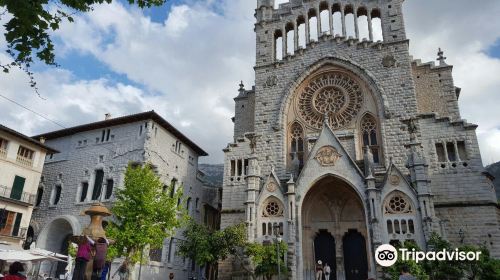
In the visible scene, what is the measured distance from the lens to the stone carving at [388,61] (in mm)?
26266

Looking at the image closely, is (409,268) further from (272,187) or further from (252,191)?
(252,191)

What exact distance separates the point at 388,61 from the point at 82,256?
23.9m

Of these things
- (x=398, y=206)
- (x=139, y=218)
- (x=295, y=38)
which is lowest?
(x=139, y=218)

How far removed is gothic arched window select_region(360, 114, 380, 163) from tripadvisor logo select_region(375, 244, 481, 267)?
7.82 meters

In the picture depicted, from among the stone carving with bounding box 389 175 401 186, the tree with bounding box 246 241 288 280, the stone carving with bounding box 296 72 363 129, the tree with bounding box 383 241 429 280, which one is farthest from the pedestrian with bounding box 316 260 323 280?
the stone carving with bounding box 296 72 363 129

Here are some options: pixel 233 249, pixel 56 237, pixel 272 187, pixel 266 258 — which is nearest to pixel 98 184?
pixel 56 237

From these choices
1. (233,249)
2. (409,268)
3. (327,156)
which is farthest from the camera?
(327,156)

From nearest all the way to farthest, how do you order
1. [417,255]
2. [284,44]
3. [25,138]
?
[417,255]
[25,138]
[284,44]

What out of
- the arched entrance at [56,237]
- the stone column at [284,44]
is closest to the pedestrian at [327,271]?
the stone column at [284,44]

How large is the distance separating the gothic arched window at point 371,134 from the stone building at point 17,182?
24.3 metres

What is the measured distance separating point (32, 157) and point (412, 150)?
27.2 m

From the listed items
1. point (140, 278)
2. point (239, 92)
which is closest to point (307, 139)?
point (239, 92)

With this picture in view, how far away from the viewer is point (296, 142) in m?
27.5

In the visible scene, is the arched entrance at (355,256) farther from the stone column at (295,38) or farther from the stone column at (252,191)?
the stone column at (295,38)
